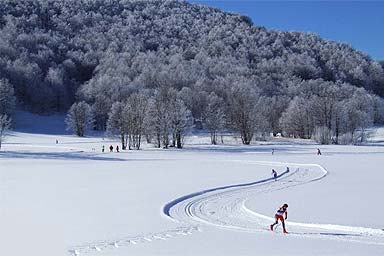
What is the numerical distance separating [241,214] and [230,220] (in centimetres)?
151

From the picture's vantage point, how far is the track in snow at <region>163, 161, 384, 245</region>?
17.5 metres

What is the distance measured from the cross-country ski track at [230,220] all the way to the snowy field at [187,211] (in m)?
0.04

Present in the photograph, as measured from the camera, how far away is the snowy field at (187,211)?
15703 mm

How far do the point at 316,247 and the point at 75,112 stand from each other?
306 feet

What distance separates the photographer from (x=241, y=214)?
22.0 metres

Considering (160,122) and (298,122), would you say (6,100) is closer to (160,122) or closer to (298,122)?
(160,122)

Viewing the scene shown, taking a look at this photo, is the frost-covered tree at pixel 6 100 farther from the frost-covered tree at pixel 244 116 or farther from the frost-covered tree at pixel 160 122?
the frost-covered tree at pixel 244 116

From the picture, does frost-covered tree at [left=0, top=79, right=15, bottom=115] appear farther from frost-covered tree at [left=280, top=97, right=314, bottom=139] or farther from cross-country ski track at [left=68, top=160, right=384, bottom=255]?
cross-country ski track at [left=68, top=160, right=384, bottom=255]

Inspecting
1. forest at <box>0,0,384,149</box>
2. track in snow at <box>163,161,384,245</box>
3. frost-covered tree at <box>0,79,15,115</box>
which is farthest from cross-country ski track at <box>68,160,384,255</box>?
frost-covered tree at <box>0,79,15,115</box>

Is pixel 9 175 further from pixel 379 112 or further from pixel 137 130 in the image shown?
pixel 379 112

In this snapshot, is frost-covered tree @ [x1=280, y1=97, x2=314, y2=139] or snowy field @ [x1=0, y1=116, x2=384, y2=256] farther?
frost-covered tree @ [x1=280, y1=97, x2=314, y2=139]

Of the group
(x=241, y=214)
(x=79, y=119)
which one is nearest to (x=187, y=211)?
(x=241, y=214)

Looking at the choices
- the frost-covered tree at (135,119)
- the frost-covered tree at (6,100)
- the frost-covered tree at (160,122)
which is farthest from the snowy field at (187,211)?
the frost-covered tree at (6,100)

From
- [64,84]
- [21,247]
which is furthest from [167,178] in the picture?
[64,84]
